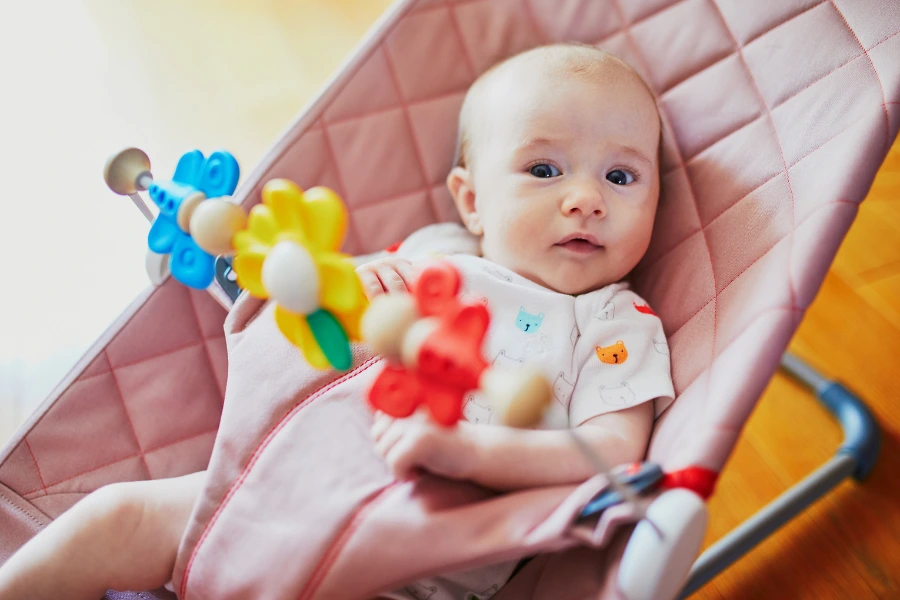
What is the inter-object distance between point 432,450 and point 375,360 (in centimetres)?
19

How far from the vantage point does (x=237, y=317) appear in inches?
31.1

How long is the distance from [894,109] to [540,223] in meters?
0.35

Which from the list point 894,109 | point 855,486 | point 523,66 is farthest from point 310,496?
point 855,486

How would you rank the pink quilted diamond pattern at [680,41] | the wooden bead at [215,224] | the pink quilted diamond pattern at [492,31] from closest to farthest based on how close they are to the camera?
the wooden bead at [215,224] → the pink quilted diamond pattern at [680,41] → the pink quilted diamond pattern at [492,31]

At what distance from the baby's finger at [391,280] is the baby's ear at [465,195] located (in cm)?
16

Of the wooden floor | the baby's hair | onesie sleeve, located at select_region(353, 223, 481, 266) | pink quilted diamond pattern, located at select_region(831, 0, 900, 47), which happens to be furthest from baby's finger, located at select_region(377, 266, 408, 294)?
the wooden floor

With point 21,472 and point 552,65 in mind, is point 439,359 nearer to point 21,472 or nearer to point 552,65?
point 552,65

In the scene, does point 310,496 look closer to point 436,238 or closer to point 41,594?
point 41,594

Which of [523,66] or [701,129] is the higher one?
[523,66]

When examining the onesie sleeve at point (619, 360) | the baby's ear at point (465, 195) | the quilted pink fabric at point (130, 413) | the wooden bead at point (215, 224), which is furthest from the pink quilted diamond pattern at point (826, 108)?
the quilted pink fabric at point (130, 413)

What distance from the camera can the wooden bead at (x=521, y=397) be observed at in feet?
1.41

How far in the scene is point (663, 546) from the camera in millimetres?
510

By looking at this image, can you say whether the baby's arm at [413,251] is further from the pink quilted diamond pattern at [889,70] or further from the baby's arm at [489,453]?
the pink quilted diamond pattern at [889,70]

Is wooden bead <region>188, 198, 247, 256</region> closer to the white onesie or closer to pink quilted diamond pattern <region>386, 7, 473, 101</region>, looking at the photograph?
the white onesie
